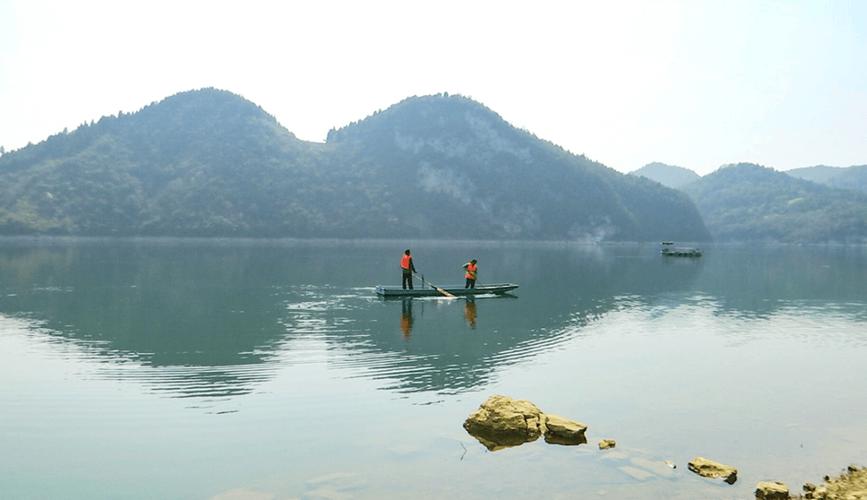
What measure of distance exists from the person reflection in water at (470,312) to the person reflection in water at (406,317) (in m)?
3.50

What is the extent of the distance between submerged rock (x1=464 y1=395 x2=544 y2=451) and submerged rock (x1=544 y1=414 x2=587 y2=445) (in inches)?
12.7

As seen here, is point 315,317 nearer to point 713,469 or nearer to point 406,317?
point 406,317

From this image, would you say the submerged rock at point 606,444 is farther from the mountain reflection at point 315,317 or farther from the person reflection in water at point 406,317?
the person reflection in water at point 406,317

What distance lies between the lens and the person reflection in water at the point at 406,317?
105 feet

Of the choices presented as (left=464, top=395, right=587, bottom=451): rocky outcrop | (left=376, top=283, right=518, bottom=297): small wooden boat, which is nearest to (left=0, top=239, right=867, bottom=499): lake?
(left=464, top=395, right=587, bottom=451): rocky outcrop


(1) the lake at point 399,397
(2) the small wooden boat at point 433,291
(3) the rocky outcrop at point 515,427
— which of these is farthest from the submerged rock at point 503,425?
(2) the small wooden boat at point 433,291

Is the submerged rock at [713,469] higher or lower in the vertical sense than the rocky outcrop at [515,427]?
lower

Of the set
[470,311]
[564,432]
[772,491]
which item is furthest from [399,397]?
[470,311]

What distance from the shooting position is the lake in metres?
13.1

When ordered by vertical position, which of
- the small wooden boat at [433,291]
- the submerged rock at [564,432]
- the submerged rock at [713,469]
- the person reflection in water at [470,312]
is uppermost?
the small wooden boat at [433,291]

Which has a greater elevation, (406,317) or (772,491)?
(406,317)

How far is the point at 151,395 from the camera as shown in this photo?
738 inches

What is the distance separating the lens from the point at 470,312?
4009 centimetres

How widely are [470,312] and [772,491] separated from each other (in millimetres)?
28295
